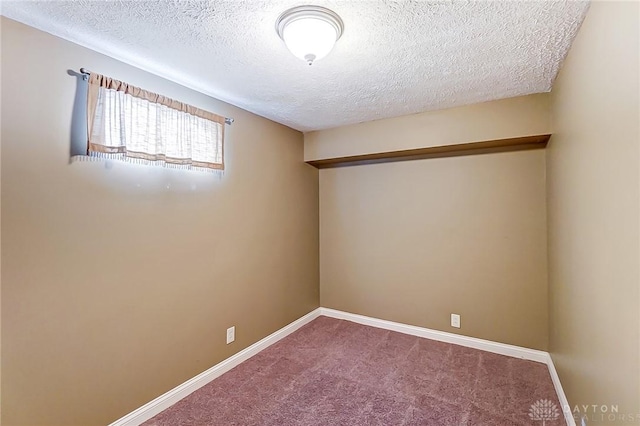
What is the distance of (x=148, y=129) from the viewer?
A: 1.98 meters

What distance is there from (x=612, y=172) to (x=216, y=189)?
2.43m

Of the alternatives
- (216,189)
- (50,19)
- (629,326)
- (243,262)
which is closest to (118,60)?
(50,19)

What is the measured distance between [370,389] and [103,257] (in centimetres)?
209

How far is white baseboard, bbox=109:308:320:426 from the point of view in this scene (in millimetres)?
1936

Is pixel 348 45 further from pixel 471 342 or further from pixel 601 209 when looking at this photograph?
pixel 471 342

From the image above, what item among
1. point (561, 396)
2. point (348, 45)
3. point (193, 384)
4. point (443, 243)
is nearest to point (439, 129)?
point (443, 243)

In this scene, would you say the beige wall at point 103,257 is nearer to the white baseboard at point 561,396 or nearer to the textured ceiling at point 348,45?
the textured ceiling at point 348,45

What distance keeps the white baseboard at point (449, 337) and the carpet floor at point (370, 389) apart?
8 cm

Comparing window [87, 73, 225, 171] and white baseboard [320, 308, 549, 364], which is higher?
window [87, 73, 225, 171]

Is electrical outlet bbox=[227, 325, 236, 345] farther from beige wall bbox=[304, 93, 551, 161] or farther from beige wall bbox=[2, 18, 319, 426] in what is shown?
beige wall bbox=[304, 93, 551, 161]

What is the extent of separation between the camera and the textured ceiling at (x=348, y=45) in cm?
141

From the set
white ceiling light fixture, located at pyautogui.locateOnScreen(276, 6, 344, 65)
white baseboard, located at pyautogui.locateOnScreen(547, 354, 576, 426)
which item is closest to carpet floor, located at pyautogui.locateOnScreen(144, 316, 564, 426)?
white baseboard, located at pyautogui.locateOnScreen(547, 354, 576, 426)

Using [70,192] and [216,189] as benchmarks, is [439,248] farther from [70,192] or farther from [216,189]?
[70,192]

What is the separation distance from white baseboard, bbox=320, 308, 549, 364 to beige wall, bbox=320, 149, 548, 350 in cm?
5
